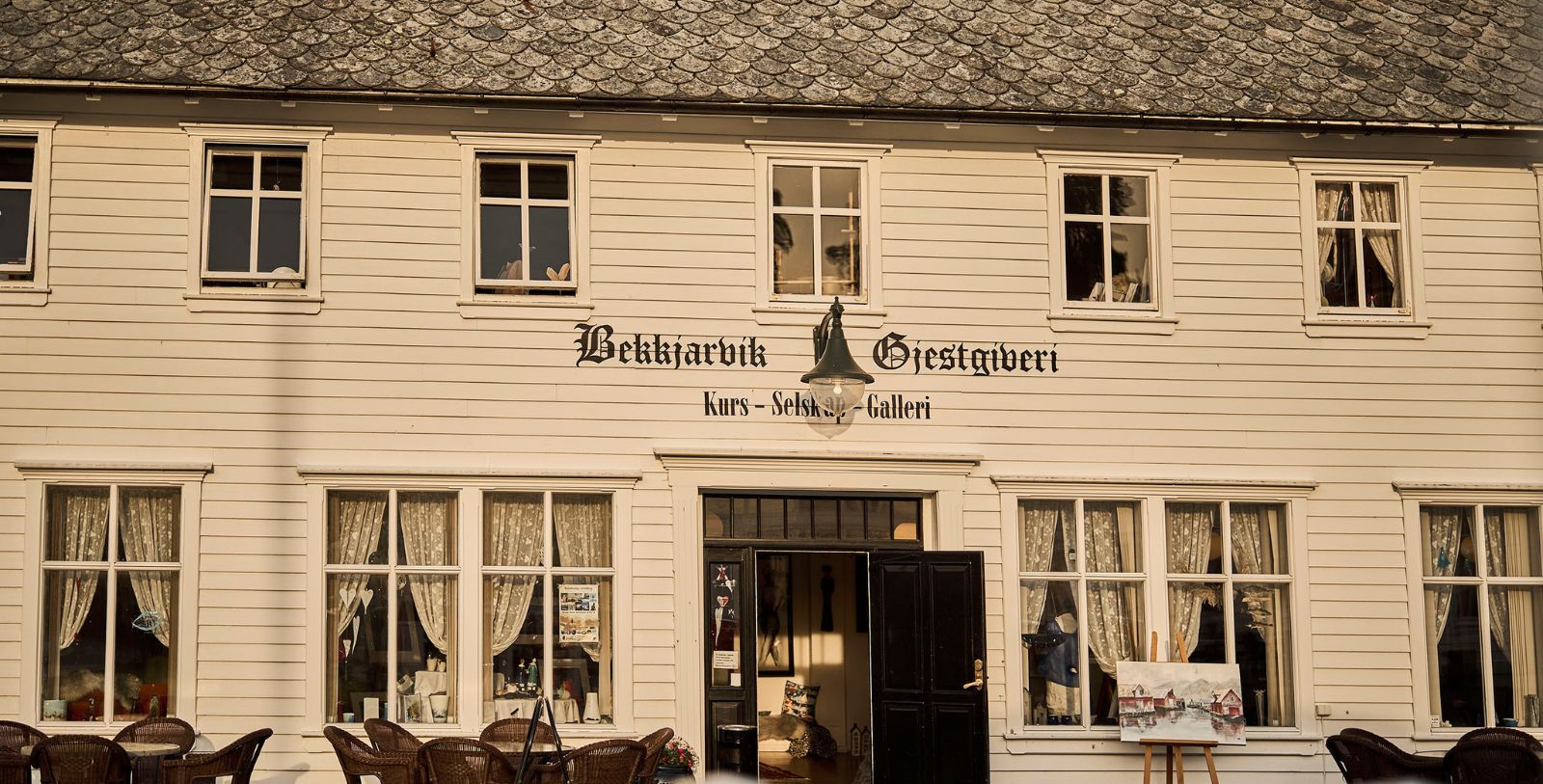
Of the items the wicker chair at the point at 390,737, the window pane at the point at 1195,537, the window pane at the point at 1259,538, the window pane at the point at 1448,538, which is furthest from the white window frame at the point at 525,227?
the window pane at the point at 1448,538

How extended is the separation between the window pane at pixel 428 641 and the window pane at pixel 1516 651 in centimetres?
913

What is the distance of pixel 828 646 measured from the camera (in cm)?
2234

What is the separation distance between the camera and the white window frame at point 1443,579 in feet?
52.7

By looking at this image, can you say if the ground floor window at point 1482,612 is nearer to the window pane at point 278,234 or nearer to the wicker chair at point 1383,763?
the wicker chair at point 1383,763

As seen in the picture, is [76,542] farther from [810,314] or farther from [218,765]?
[810,314]

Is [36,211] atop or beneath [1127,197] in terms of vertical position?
beneath

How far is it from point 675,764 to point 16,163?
752 cm

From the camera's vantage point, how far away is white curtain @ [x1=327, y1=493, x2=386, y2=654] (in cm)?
1527

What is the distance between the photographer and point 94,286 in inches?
602

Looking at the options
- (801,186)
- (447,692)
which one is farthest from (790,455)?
(447,692)

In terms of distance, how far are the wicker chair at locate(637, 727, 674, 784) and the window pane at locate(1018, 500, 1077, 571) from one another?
3.80m

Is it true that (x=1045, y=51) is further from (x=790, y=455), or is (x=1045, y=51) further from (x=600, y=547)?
(x=600, y=547)

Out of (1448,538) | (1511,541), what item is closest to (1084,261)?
(1448,538)

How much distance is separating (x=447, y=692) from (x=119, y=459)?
10.8 ft
